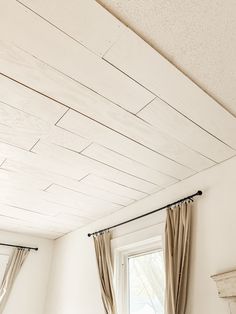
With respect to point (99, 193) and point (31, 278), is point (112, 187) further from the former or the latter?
point (31, 278)

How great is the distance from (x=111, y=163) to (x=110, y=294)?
1.27 m

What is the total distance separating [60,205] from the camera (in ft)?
9.66

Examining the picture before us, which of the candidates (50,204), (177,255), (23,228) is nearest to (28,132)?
(50,204)

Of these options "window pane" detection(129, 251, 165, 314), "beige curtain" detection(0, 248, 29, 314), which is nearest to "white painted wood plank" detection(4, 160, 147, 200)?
"window pane" detection(129, 251, 165, 314)

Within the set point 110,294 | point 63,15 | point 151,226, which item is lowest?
point 110,294

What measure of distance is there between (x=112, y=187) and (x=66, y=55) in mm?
1451

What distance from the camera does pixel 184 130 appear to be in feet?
5.97

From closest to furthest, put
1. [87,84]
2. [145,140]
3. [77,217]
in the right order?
[87,84]
[145,140]
[77,217]

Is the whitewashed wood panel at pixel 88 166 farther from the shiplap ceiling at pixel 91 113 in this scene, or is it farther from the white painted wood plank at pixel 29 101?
the white painted wood plank at pixel 29 101

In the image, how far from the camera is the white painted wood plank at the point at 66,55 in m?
1.17

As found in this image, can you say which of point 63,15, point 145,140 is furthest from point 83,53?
point 145,140

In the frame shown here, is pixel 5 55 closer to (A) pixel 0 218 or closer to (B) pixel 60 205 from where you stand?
(B) pixel 60 205

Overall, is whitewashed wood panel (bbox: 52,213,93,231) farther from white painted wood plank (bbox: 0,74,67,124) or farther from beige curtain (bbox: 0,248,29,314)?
white painted wood plank (bbox: 0,74,67,124)

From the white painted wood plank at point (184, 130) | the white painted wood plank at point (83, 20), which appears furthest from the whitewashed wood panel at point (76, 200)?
the white painted wood plank at point (83, 20)
